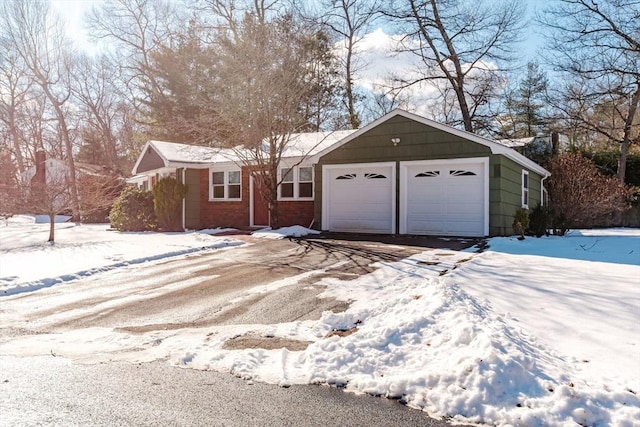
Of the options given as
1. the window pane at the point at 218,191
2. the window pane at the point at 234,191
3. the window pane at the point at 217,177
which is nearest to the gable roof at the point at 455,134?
the window pane at the point at 234,191

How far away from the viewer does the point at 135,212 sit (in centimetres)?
1661

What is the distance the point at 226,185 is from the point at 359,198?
19.0 ft

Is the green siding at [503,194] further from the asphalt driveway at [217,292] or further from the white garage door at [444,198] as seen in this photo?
the asphalt driveway at [217,292]

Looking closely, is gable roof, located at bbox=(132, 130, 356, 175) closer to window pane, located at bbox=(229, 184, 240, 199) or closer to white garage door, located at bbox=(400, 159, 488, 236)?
window pane, located at bbox=(229, 184, 240, 199)

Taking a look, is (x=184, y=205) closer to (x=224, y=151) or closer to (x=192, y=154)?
(x=192, y=154)

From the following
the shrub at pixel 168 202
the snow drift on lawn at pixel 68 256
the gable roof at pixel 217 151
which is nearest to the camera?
the snow drift on lawn at pixel 68 256

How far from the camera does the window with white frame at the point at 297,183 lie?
15148 millimetres

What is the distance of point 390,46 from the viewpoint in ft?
79.4

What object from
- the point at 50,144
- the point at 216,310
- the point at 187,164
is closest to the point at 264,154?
the point at 187,164

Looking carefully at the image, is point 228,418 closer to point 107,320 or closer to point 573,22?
point 107,320

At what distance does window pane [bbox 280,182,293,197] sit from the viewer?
15497 millimetres

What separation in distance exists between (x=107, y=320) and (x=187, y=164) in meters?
12.7

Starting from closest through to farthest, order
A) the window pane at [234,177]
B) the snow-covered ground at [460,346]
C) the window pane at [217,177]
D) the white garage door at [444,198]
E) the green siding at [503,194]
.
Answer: the snow-covered ground at [460,346]
the green siding at [503,194]
the white garage door at [444,198]
the window pane at [234,177]
the window pane at [217,177]

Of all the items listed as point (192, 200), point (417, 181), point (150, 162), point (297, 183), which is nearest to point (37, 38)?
point (150, 162)
